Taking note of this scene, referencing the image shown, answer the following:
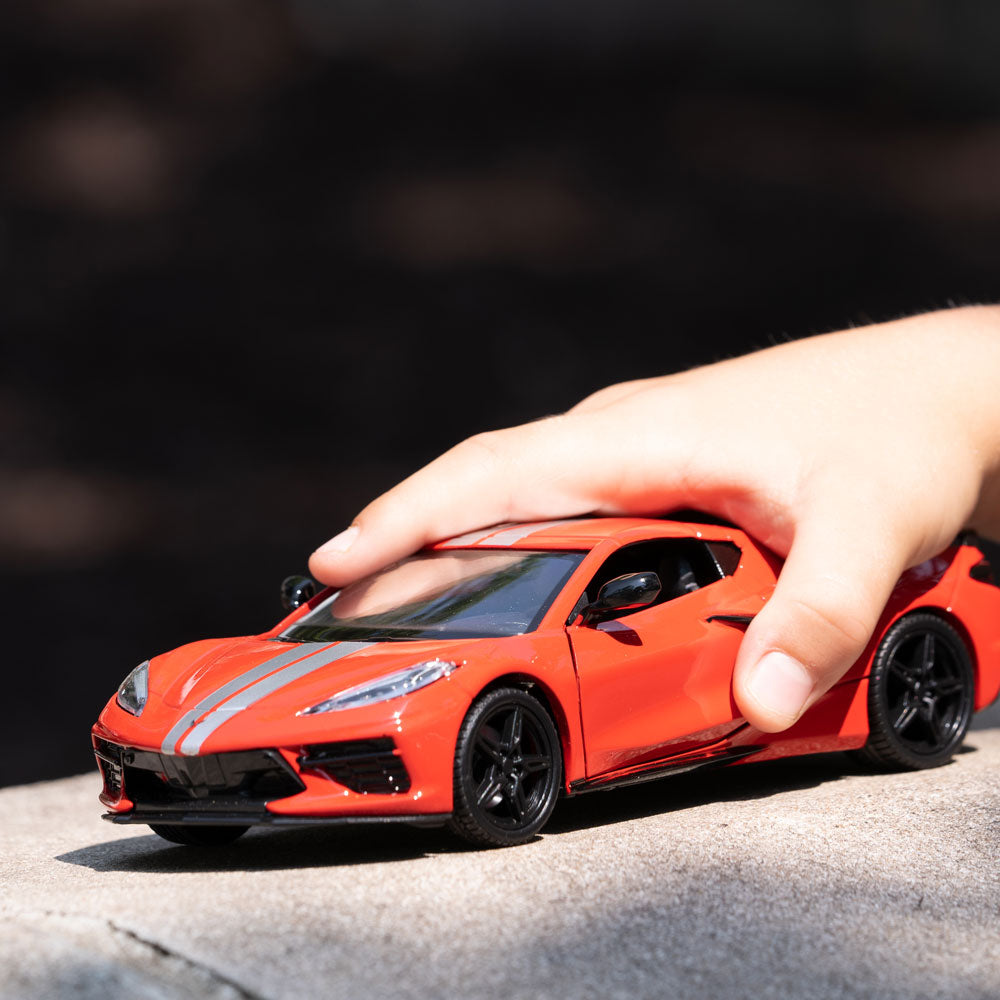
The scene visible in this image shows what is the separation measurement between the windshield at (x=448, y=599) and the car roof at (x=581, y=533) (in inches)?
2.3

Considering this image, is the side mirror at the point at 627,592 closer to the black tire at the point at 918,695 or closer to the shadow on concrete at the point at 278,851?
the shadow on concrete at the point at 278,851

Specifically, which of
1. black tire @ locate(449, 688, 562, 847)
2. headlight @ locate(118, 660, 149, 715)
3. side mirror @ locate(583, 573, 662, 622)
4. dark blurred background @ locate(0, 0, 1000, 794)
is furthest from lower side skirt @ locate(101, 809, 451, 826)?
dark blurred background @ locate(0, 0, 1000, 794)

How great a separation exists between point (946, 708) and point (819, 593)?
1805 millimetres

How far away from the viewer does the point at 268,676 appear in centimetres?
528

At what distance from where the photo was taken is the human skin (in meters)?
5.80

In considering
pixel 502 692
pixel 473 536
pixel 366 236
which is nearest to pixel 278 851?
pixel 502 692

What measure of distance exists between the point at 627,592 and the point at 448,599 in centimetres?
75

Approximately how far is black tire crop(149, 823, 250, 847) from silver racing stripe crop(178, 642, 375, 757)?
0.79 metres

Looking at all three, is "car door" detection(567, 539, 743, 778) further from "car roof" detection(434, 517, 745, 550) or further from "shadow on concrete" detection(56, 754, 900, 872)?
"shadow on concrete" detection(56, 754, 900, 872)

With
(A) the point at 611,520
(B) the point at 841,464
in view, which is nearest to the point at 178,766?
(A) the point at 611,520

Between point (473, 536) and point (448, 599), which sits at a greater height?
point (473, 536)

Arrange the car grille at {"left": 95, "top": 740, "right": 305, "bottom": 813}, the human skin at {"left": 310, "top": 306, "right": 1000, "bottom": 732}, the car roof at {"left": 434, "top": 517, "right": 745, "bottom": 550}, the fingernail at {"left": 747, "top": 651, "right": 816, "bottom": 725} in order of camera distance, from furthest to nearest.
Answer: the car roof at {"left": 434, "top": 517, "right": 745, "bottom": 550} < the human skin at {"left": 310, "top": 306, "right": 1000, "bottom": 732} < the fingernail at {"left": 747, "top": 651, "right": 816, "bottom": 725} < the car grille at {"left": 95, "top": 740, "right": 305, "bottom": 813}

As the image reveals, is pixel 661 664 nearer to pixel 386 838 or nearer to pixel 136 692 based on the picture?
pixel 386 838

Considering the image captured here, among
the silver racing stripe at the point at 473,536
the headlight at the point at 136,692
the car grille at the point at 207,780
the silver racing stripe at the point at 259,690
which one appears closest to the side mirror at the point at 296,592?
the silver racing stripe at the point at 473,536
